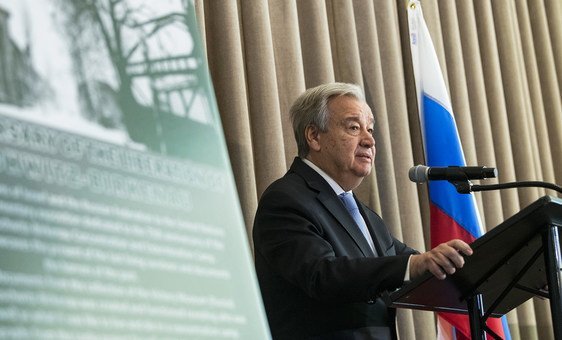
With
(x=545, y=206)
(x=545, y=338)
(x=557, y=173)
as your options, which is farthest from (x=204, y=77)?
(x=557, y=173)

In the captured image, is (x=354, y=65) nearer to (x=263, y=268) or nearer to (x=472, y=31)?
(x=472, y=31)

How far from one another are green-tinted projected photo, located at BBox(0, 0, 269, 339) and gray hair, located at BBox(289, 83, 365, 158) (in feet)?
6.24

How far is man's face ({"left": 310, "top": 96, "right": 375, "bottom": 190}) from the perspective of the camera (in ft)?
9.82

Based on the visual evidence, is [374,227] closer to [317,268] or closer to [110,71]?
[317,268]

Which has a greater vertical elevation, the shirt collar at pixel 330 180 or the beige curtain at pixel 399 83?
the beige curtain at pixel 399 83

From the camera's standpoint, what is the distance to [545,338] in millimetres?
4520

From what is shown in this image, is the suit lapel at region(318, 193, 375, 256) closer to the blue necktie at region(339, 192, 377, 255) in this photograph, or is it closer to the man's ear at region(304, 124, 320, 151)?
the blue necktie at region(339, 192, 377, 255)

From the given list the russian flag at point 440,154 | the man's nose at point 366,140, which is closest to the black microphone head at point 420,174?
the man's nose at point 366,140

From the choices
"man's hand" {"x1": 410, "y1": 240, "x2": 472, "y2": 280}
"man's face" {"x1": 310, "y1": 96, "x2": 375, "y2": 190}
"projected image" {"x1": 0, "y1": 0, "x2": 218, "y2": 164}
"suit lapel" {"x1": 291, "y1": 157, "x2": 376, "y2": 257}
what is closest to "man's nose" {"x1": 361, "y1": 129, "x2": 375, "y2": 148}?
"man's face" {"x1": 310, "y1": 96, "x2": 375, "y2": 190}

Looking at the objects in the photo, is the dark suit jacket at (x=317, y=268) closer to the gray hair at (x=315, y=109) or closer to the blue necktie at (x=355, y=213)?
the blue necktie at (x=355, y=213)

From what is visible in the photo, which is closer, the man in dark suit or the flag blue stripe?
the man in dark suit

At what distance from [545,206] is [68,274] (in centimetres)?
133

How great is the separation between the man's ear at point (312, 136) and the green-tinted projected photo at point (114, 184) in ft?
6.15

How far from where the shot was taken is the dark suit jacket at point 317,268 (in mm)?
2352
